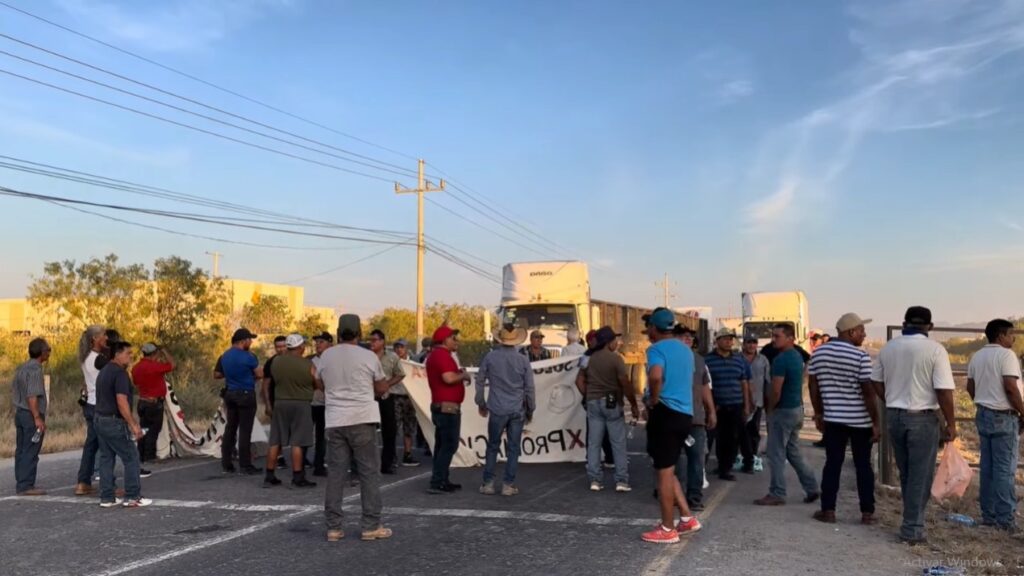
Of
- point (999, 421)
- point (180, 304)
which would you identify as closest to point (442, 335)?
point (999, 421)

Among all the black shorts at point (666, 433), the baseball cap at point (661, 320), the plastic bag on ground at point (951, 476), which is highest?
the baseball cap at point (661, 320)

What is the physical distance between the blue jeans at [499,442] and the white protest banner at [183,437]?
4954 mm

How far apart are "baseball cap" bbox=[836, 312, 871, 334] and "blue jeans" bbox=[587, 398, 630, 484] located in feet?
8.57

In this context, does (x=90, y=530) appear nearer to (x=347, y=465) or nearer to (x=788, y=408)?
(x=347, y=465)

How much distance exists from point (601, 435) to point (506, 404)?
3.94ft

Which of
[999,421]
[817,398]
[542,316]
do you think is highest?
[542,316]

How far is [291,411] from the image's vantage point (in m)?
9.62

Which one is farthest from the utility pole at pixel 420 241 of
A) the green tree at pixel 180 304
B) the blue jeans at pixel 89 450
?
the blue jeans at pixel 89 450

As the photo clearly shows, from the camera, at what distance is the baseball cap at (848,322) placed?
7.52m

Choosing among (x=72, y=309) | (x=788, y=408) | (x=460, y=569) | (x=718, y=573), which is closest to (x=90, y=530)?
(x=460, y=569)

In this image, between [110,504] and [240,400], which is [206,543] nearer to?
[110,504]

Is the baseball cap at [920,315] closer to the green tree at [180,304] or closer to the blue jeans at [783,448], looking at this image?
the blue jeans at [783,448]

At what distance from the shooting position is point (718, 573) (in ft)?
18.9

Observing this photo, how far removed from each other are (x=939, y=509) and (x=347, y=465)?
5.98 m
